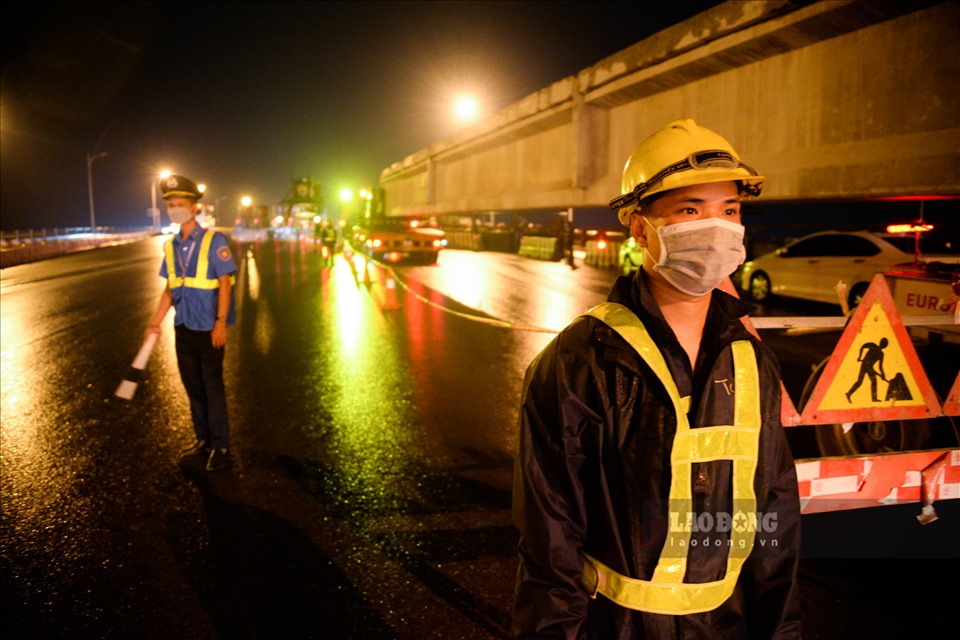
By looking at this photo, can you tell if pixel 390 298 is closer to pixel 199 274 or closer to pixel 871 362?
pixel 199 274

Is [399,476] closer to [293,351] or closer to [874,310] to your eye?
[874,310]

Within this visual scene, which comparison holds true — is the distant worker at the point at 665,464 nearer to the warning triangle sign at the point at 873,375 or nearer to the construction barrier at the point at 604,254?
the warning triangle sign at the point at 873,375

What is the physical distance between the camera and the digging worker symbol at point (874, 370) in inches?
136

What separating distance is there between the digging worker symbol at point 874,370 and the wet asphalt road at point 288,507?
1024 millimetres

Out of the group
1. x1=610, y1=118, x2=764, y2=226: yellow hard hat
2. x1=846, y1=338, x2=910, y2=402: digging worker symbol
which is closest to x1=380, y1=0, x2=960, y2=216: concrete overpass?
x1=846, y1=338, x2=910, y2=402: digging worker symbol

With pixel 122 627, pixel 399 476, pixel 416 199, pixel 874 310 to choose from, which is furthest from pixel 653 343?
pixel 416 199

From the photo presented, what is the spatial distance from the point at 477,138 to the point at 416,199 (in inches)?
324

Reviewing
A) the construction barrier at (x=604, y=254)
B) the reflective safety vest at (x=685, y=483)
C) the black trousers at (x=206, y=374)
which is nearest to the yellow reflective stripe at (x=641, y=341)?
the reflective safety vest at (x=685, y=483)

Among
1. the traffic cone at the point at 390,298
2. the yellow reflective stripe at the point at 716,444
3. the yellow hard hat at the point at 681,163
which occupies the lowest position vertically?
the traffic cone at the point at 390,298

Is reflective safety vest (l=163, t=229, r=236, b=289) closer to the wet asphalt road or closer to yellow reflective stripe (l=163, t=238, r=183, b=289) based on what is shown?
yellow reflective stripe (l=163, t=238, r=183, b=289)

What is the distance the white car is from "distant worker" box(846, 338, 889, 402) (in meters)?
8.87

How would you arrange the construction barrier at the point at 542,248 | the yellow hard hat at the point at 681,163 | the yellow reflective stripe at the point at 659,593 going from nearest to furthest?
1. the yellow reflective stripe at the point at 659,593
2. the yellow hard hat at the point at 681,163
3. the construction barrier at the point at 542,248

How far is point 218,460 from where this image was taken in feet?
16.1

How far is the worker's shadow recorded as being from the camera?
3012mm
